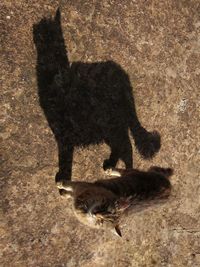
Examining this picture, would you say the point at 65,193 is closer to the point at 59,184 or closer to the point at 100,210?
the point at 59,184

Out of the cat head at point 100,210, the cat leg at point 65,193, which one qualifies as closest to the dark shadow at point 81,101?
the cat leg at point 65,193

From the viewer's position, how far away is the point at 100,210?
11.2 ft

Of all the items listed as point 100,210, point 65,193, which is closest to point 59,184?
point 65,193

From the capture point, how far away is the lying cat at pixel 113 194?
3455 millimetres

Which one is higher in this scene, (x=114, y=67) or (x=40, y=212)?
(x=114, y=67)

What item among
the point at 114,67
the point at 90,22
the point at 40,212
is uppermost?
the point at 90,22

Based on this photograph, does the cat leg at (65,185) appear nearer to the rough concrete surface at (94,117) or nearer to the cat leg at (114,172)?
the rough concrete surface at (94,117)

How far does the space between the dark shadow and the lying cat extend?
404 mm

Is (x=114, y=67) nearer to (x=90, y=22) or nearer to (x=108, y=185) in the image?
(x=90, y=22)

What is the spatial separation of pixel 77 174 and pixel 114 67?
3.78 ft

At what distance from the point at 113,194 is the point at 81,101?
1.15m

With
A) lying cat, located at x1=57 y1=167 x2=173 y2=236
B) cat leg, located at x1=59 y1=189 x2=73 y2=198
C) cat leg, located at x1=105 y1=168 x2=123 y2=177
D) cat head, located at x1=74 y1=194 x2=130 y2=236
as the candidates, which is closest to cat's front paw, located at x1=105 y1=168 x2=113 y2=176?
cat leg, located at x1=105 y1=168 x2=123 y2=177

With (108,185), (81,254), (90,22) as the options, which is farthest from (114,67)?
(81,254)

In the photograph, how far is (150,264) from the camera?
515 cm
